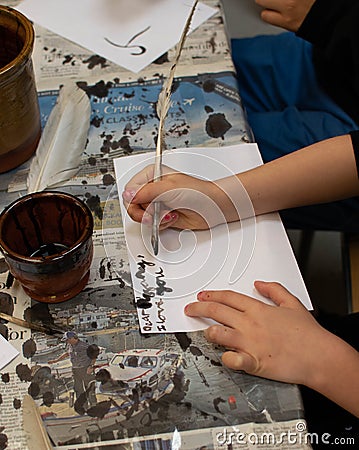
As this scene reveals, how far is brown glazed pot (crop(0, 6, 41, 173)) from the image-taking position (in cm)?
72

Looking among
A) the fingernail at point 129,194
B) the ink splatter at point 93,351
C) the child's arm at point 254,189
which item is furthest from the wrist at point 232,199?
the ink splatter at point 93,351

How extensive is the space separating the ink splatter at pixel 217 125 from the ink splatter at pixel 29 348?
0.38 m

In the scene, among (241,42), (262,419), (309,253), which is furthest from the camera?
(309,253)

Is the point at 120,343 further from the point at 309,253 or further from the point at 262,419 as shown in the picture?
the point at 309,253

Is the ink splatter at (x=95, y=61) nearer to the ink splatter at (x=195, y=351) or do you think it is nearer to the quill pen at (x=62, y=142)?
the quill pen at (x=62, y=142)

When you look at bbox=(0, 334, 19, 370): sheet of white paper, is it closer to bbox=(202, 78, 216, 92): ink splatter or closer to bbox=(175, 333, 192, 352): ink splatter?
bbox=(175, 333, 192, 352): ink splatter

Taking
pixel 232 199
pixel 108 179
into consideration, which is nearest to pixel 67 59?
pixel 108 179

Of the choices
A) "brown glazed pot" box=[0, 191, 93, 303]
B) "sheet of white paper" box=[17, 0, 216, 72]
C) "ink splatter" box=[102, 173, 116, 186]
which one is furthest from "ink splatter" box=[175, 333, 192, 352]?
"sheet of white paper" box=[17, 0, 216, 72]

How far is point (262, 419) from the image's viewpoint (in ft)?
1.92

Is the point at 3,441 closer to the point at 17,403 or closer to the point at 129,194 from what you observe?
the point at 17,403

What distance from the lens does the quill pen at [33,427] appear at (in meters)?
0.57

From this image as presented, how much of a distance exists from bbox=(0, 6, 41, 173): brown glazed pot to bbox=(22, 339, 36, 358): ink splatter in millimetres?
257

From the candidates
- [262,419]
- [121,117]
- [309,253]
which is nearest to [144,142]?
[121,117]

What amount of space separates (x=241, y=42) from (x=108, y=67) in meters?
0.36
